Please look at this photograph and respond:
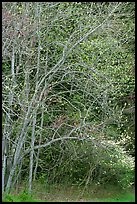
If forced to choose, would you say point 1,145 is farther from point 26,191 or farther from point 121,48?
point 121,48

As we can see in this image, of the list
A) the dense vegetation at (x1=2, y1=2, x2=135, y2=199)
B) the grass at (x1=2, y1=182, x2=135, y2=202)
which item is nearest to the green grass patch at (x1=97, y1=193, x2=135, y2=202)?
the grass at (x1=2, y1=182, x2=135, y2=202)

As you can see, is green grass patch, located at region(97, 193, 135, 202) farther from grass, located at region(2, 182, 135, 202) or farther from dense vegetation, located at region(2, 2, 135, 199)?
dense vegetation, located at region(2, 2, 135, 199)

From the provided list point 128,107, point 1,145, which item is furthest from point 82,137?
point 128,107

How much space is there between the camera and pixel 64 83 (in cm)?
867

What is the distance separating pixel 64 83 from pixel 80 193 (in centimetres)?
268

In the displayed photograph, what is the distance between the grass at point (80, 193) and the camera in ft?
29.6

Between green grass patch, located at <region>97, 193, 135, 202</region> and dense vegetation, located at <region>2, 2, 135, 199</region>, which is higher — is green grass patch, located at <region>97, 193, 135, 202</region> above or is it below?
below

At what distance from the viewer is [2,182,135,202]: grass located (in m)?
9.02

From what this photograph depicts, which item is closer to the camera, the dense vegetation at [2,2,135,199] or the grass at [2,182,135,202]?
the dense vegetation at [2,2,135,199]

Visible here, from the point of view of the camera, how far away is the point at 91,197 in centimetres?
921

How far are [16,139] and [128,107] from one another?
9.84ft

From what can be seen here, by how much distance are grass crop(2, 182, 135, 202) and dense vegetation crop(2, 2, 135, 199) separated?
0.87 feet

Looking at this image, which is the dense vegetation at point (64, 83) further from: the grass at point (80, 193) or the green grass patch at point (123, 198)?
the green grass patch at point (123, 198)

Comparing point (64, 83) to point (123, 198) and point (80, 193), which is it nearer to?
point (80, 193)
